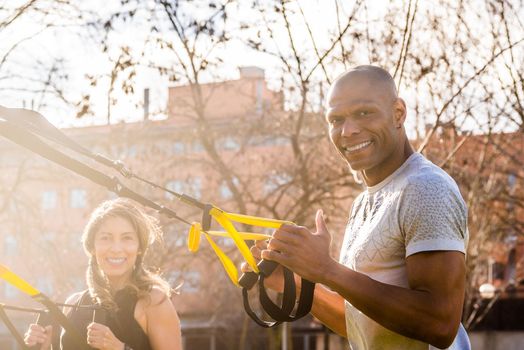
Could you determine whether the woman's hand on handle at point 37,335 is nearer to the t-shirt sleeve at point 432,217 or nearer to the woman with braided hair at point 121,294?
the woman with braided hair at point 121,294

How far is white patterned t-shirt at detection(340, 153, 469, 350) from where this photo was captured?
2.68 meters

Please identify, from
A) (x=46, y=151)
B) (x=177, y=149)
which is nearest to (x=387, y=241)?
(x=46, y=151)

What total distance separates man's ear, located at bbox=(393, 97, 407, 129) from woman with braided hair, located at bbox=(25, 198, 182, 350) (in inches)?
77.7

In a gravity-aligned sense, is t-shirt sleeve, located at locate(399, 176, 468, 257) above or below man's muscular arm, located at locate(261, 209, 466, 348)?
above

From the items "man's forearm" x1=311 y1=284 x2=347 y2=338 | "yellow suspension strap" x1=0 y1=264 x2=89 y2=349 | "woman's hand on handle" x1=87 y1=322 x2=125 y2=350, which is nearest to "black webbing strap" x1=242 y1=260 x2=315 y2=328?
"man's forearm" x1=311 y1=284 x2=347 y2=338

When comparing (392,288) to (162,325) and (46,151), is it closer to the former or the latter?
(46,151)

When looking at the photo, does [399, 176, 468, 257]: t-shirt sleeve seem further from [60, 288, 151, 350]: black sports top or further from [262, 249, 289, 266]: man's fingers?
[60, 288, 151, 350]: black sports top

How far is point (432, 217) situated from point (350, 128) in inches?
19.2

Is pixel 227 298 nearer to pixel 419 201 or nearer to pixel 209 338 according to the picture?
pixel 209 338

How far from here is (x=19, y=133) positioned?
2465mm

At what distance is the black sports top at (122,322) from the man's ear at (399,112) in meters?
2.05

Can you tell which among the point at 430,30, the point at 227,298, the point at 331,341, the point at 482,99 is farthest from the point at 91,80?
the point at 331,341

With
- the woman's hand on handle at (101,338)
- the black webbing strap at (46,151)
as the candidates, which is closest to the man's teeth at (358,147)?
the black webbing strap at (46,151)

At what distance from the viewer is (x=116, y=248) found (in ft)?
15.5
